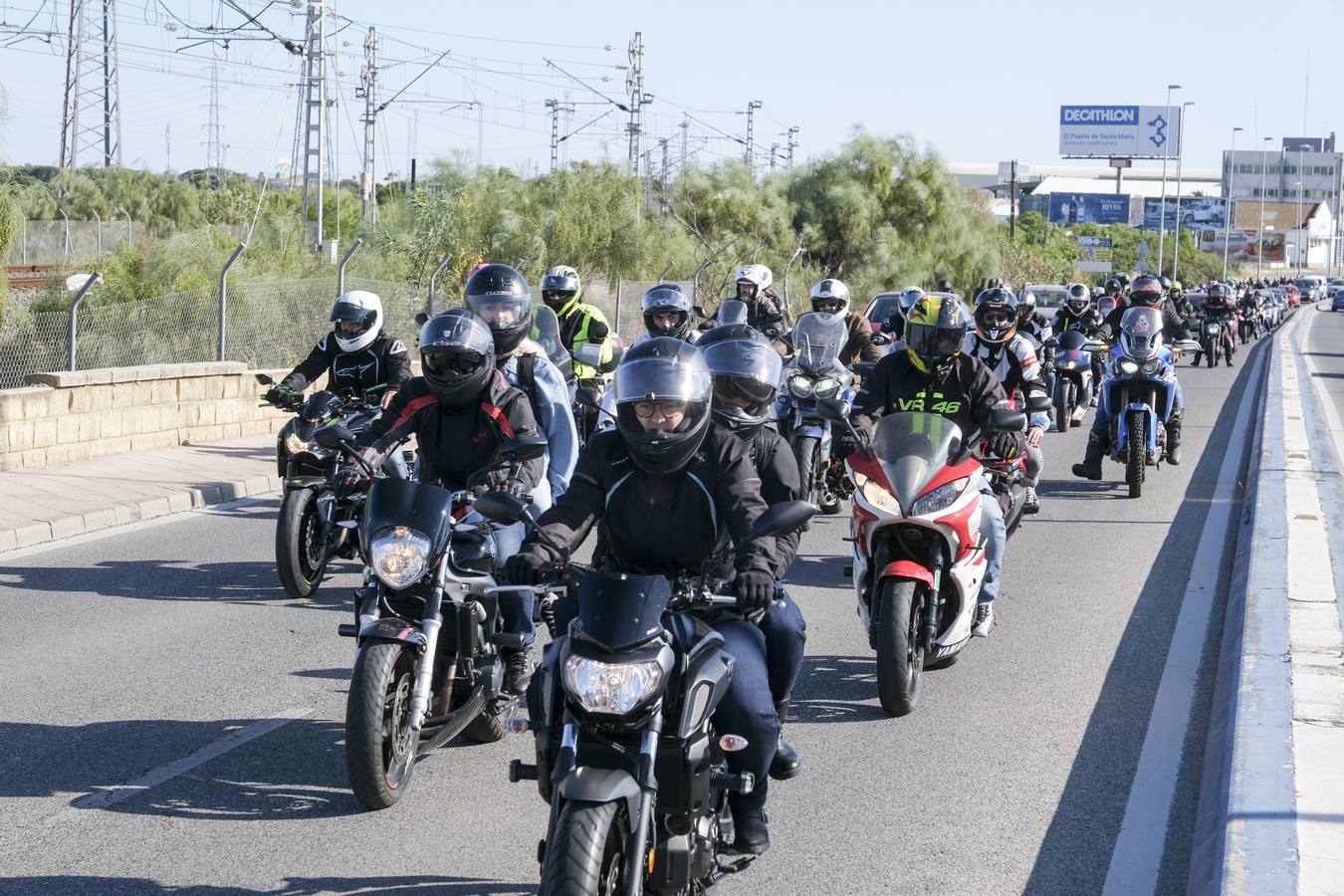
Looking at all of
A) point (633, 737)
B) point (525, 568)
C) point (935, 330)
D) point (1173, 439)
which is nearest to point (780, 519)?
point (633, 737)

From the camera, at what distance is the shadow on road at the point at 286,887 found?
4.92 metres

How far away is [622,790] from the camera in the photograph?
3.94 meters

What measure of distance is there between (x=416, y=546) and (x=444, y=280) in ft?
80.2

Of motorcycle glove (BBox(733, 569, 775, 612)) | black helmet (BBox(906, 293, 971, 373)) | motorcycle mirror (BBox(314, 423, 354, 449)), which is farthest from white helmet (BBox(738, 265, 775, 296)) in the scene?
motorcycle glove (BBox(733, 569, 775, 612))

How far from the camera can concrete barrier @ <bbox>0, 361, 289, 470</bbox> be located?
555 inches

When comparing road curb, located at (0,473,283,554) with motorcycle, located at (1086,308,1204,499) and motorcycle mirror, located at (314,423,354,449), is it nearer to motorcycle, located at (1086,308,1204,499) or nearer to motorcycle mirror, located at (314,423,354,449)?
motorcycle mirror, located at (314,423,354,449)

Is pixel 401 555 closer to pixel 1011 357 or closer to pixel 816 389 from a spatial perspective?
pixel 1011 357

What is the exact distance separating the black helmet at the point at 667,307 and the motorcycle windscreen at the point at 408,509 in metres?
6.74

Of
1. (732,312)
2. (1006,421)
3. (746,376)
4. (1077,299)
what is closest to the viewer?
(746,376)

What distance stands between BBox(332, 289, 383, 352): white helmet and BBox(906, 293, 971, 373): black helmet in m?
3.65

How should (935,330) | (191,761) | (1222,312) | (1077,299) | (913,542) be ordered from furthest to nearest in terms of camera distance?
(1222,312), (1077,299), (935,330), (913,542), (191,761)

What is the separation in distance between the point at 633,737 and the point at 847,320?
11540 mm

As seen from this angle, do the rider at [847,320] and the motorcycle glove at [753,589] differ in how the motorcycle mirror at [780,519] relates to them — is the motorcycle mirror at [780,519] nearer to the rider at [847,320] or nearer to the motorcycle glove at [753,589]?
the motorcycle glove at [753,589]

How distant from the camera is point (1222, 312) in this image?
37.9 metres
